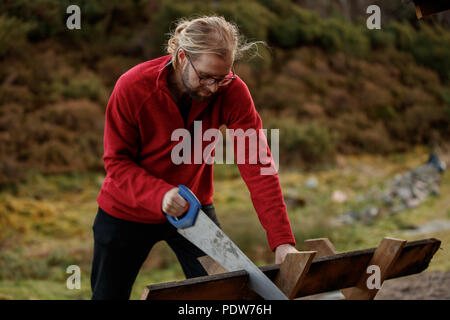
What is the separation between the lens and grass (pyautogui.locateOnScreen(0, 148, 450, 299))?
574 cm

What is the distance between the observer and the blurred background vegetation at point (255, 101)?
6625 millimetres

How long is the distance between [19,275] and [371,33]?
346 inches

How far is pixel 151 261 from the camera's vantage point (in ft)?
20.2

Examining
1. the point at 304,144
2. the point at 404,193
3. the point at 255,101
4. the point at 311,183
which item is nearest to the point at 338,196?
the point at 311,183

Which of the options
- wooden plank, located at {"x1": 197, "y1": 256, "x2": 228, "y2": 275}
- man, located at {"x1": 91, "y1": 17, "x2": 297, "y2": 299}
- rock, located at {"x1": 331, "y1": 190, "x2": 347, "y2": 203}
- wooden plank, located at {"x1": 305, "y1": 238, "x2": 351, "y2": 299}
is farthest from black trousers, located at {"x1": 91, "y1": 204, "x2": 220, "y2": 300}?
rock, located at {"x1": 331, "y1": 190, "x2": 347, "y2": 203}

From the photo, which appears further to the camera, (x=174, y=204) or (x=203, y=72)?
(x=203, y=72)

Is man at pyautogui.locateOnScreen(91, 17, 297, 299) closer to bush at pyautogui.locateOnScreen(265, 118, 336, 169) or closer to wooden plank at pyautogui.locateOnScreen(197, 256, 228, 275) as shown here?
wooden plank at pyautogui.locateOnScreen(197, 256, 228, 275)

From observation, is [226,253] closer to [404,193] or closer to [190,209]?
[190,209]

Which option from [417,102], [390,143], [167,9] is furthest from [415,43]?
[167,9]

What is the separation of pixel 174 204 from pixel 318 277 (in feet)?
2.18

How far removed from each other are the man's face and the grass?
290cm

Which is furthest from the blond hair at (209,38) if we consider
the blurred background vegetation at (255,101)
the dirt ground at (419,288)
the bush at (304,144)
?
the bush at (304,144)

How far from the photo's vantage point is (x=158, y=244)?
639cm

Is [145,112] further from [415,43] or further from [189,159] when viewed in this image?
[415,43]
